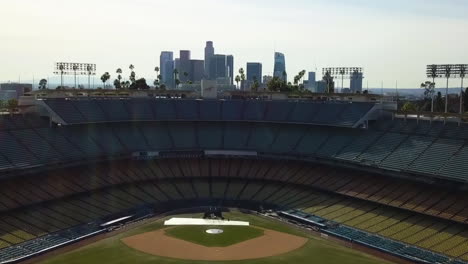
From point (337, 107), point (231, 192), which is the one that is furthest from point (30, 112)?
point (337, 107)

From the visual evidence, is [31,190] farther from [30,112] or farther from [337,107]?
[337,107]

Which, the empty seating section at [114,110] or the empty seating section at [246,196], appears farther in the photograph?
the empty seating section at [114,110]

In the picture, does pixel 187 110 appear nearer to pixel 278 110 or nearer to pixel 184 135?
pixel 184 135

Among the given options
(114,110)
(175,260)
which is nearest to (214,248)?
(175,260)

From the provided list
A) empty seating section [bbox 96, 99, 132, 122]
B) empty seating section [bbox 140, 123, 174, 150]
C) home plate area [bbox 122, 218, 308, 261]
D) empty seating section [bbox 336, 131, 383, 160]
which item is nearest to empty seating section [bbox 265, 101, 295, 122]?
empty seating section [bbox 336, 131, 383, 160]

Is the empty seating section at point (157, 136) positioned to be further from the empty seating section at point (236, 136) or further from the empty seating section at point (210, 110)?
the empty seating section at point (236, 136)

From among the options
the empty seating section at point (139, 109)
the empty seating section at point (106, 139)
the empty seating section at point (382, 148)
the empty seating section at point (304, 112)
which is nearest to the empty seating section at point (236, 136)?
the empty seating section at point (304, 112)
